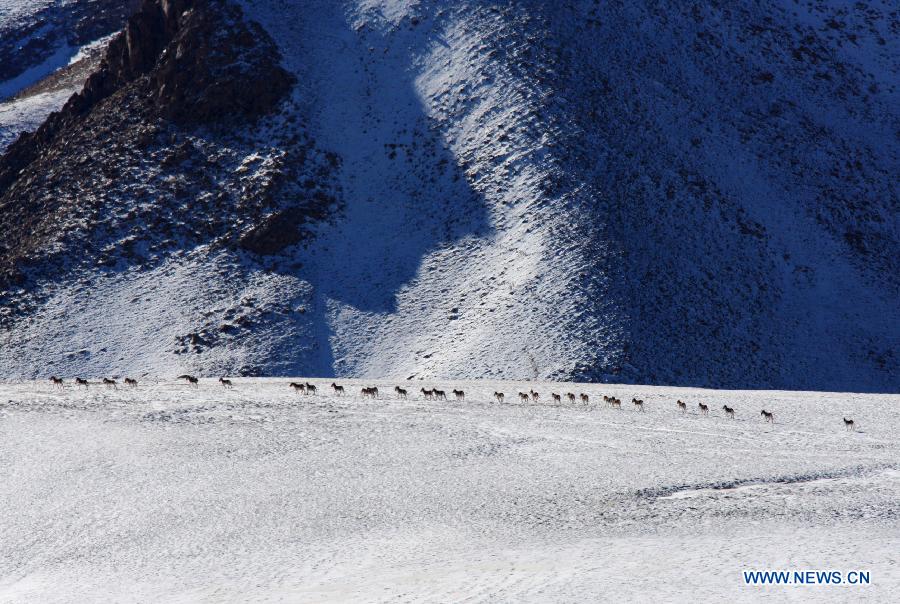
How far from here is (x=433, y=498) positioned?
30.0m

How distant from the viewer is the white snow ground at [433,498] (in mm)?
23859

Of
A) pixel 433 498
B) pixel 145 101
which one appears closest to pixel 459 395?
pixel 433 498

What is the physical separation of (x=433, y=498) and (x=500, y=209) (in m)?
33.5

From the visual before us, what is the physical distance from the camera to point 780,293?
189 ft

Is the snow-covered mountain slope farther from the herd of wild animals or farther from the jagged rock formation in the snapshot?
the jagged rock formation

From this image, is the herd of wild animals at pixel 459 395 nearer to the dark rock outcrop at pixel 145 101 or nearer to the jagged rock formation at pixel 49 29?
the dark rock outcrop at pixel 145 101

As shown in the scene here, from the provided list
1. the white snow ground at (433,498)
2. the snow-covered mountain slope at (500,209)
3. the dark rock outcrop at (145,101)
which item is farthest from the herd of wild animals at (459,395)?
the dark rock outcrop at (145,101)

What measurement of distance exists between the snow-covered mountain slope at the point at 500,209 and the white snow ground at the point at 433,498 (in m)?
10.9

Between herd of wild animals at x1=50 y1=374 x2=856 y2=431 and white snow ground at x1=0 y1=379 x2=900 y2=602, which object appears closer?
white snow ground at x1=0 y1=379 x2=900 y2=602

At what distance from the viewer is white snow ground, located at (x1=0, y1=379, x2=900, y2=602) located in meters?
23.9

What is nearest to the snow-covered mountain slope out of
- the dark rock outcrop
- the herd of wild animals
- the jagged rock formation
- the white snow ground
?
the dark rock outcrop

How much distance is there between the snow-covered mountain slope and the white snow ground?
35.6 feet

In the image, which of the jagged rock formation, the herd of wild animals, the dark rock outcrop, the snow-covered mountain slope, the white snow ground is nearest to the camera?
the white snow ground

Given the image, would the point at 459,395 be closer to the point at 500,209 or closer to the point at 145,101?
the point at 500,209
